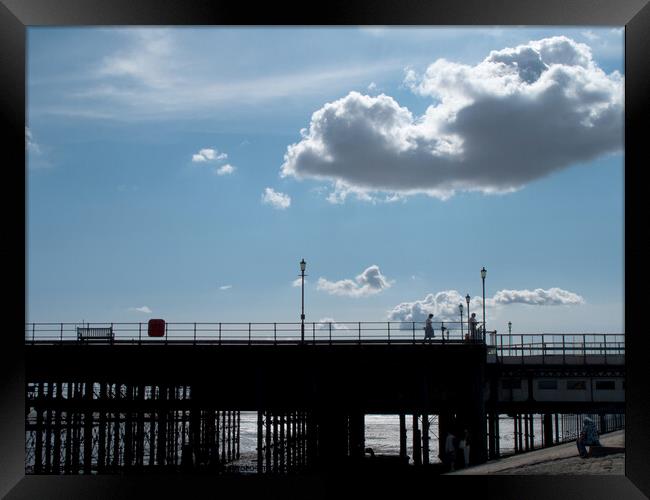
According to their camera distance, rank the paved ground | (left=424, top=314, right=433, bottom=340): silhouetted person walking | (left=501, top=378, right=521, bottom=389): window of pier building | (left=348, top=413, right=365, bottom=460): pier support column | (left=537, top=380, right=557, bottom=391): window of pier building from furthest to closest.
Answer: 1. (left=348, top=413, right=365, bottom=460): pier support column
2. (left=537, top=380, right=557, bottom=391): window of pier building
3. (left=501, top=378, right=521, bottom=389): window of pier building
4. (left=424, top=314, right=433, bottom=340): silhouetted person walking
5. the paved ground

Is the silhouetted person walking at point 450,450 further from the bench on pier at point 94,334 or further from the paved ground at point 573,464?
the bench on pier at point 94,334

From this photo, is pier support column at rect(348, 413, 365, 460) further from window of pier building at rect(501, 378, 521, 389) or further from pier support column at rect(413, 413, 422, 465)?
window of pier building at rect(501, 378, 521, 389)

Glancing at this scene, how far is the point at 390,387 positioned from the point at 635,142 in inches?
967

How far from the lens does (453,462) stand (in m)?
24.2

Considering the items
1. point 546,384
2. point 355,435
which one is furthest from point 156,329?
point 546,384

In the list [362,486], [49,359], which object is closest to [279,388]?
[49,359]

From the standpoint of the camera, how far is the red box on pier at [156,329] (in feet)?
116

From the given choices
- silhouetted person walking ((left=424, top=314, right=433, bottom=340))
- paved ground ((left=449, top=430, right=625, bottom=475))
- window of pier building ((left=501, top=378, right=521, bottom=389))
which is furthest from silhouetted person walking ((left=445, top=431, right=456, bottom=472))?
window of pier building ((left=501, top=378, right=521, bottom=389))

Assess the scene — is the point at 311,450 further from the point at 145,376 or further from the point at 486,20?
the point at 486,20

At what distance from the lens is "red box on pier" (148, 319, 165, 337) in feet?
116

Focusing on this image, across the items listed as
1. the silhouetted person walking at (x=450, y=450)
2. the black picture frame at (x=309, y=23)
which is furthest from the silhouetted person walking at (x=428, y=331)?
the black picture frame at (x=309, y=23)

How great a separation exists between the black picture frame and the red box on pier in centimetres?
2333

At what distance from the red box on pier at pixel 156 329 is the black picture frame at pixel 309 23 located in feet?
76.5

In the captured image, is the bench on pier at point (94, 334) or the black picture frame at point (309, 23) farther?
the bench on pier at point (94, 334)
